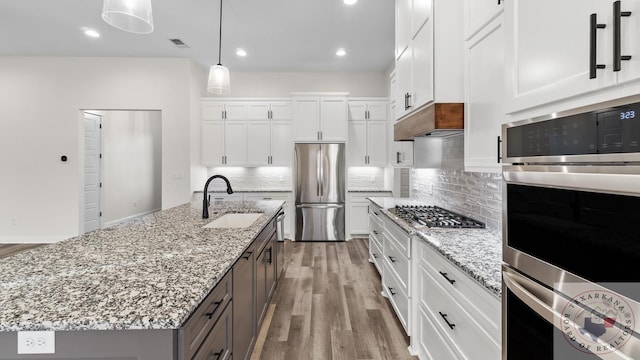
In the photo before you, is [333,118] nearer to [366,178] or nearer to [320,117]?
[320,117]

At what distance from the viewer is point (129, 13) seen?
5.43 ft

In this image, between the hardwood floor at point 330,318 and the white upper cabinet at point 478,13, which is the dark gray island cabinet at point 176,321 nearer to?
the hardwood floor at point 330,318

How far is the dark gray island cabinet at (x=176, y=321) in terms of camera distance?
86cm

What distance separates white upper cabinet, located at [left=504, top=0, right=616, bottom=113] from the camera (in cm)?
67

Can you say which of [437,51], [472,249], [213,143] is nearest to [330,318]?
[472,249]

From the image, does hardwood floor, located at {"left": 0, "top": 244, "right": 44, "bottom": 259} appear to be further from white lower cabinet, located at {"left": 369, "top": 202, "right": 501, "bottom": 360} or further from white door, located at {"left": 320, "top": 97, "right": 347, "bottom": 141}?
white lower cabinet, located at {"left": 369, "top": 202, "right": 501, "bottom": 360}

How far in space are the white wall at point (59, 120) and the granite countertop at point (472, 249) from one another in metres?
4.49

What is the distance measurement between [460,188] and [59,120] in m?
6.35

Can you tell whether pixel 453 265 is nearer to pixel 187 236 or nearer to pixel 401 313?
pixel 401 313

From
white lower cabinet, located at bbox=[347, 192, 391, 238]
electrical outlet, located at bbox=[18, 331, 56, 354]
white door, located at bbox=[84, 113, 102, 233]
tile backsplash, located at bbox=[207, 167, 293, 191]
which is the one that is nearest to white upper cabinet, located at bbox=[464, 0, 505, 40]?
electrical outlet, located at bbox=[18, 331, 56, 354]

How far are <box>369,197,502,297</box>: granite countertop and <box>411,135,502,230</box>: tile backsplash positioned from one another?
211 millimetres

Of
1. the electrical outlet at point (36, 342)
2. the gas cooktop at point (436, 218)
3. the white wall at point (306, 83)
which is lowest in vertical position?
the electrical outlet at point (36, 342)

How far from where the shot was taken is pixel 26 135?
203 inches

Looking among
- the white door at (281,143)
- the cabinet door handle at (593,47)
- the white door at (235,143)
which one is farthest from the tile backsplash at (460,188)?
the white door at (235,143)
